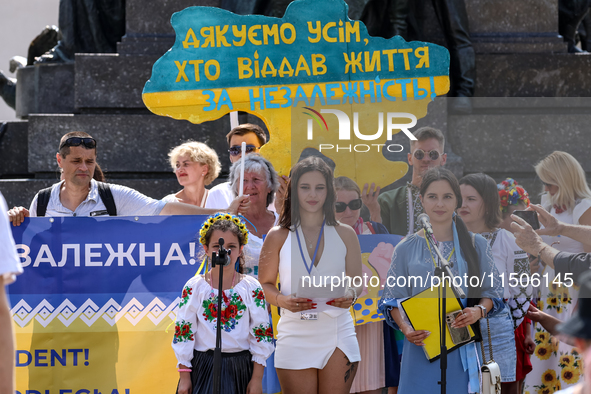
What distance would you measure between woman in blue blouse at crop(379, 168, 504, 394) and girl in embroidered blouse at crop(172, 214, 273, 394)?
72 centimetres

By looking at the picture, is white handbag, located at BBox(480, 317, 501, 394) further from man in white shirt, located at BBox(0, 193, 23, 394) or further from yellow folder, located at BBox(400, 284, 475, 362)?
man in white shirt, located at BBox(0, 193, 23, 394)

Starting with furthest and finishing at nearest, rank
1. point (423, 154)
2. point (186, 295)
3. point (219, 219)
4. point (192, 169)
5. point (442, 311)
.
A: point (192, 169)
point (423, 154)
point (219, 219)
point (186, 295)
point (442, 311)

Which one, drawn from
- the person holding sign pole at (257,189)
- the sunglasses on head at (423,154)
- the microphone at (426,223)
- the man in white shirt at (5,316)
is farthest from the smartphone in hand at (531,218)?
the man in white shirt at (5,316)

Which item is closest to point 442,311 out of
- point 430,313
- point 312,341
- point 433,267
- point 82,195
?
point 430,313

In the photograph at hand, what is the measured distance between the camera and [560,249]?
15.2 ft

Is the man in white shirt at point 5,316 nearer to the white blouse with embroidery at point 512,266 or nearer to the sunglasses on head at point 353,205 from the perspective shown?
the sunglasses on head at point 353,205

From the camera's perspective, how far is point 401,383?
392cm

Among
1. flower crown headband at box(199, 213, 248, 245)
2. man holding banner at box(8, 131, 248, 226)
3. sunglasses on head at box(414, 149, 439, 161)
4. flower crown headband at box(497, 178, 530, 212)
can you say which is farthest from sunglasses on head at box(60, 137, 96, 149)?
flower crown headband at box(497, 178, 530, 212)

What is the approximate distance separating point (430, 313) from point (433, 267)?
249mm

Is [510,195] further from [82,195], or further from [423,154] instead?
[82,195]

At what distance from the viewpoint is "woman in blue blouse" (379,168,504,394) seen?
3.85 m

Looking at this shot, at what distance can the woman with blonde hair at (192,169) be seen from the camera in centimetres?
531

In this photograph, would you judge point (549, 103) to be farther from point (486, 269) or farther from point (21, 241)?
point (21, 241)

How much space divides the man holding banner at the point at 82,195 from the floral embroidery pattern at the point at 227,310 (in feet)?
2.46
